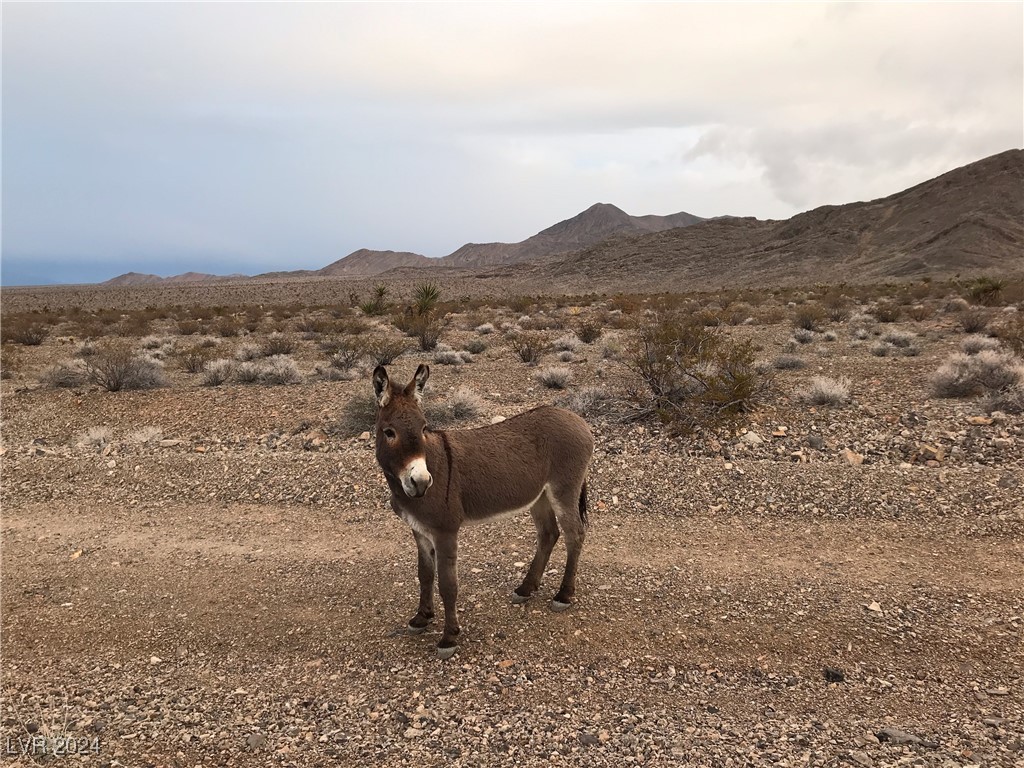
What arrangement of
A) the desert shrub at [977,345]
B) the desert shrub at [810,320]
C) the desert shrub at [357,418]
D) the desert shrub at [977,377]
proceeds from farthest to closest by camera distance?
the desert shrub at [810,320]
the desert shrub at [977,345]
the desert shrub at [977,377]
the desert shrub at [357,418]

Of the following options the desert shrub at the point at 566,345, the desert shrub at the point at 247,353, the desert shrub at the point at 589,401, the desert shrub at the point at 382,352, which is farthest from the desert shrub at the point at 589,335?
the desert shrub at the point at 247,353

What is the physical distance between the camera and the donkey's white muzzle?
391 centimetres

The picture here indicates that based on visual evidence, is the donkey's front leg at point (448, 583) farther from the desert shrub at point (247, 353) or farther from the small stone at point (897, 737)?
the desert shrub at point (247, 353)

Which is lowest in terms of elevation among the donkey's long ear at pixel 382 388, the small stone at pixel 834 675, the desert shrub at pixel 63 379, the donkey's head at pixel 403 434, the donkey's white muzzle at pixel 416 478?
the small stone at pixel 834 675

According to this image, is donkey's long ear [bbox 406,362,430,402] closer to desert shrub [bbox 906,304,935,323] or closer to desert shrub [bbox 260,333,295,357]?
desert shrub [bbox 260,333,295,357]

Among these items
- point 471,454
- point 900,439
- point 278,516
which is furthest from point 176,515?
point 900,439

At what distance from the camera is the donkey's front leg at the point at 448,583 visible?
4.66 metres

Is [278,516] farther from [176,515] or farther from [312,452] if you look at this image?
[312,452]

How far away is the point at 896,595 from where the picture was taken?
17.4 feet

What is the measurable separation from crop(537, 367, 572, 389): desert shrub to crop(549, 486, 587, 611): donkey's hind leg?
8.24m

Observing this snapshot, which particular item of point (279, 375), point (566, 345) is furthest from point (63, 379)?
point (566, 345)

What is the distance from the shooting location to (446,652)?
4703 millimetres

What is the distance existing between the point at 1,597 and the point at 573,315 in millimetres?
29196

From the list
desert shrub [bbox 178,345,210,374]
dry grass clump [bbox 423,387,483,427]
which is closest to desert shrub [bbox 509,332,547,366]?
dry grass clump [bbox 423,387,483,427]
